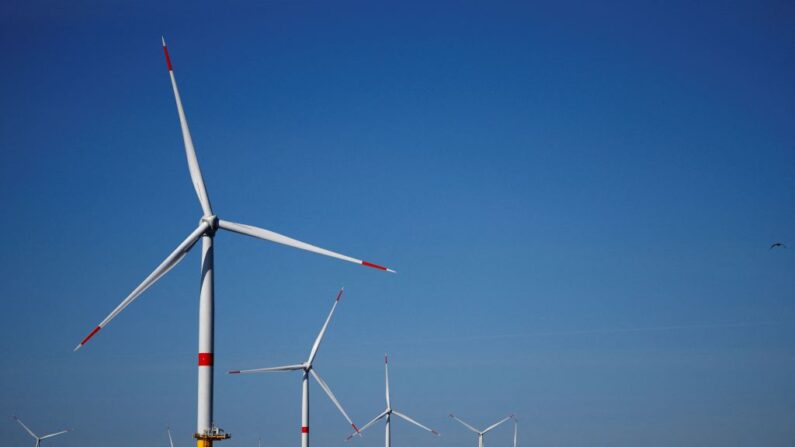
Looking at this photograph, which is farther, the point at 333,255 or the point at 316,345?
the point at 316,345

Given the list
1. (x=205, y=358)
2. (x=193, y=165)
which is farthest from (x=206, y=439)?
(x=193, y=165)

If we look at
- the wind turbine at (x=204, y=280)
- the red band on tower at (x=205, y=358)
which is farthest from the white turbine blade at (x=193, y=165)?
the red band on tower at (x=205, y=358)

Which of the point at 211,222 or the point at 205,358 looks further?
the point at 211,222

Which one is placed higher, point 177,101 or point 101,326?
point 177,101

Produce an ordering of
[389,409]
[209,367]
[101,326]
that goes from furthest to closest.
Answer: [389,409] < [209,367] < [101,326]

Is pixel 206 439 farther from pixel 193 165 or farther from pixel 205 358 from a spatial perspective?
pixel 193 165

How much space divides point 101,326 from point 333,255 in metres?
19.5

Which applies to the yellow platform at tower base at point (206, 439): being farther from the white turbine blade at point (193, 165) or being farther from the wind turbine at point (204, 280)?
the white turbine blade at point (193, 165)

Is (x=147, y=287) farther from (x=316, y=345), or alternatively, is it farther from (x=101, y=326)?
(x=316, y=345)

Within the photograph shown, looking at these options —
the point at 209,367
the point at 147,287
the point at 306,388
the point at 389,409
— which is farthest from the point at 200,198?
the point at 389,409

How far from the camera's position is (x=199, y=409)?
244 feet

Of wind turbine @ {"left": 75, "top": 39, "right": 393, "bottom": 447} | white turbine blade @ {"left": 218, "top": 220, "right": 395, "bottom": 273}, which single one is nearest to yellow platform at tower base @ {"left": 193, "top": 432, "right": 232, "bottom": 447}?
wind turbine @ {"left": 75, "top": 39, "right": 393, "bottom": 447}

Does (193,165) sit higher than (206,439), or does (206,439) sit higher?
(193,165)

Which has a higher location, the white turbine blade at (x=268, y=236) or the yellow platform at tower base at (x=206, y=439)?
the white turbine blade at (x=268, y=236)
